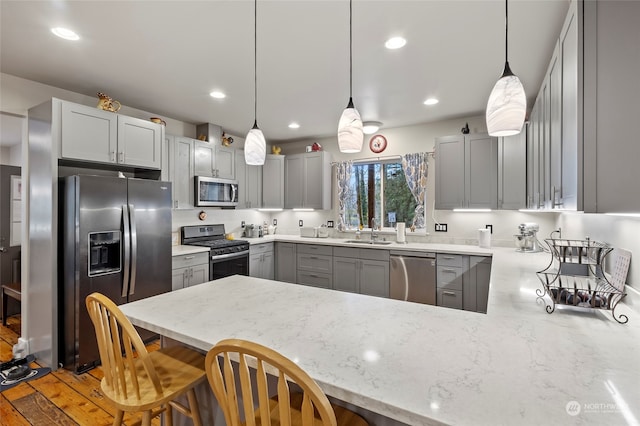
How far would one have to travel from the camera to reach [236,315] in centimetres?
146

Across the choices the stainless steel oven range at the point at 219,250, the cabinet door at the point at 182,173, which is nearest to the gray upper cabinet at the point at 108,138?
the cabinet door at the point at 182,173

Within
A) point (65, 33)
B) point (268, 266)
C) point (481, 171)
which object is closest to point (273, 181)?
point (268, 266)

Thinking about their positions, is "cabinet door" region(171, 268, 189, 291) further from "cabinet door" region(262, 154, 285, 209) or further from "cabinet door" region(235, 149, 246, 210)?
"cabinet door" region(262, 154, 285, 209)

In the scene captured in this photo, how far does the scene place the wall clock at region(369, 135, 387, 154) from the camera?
4.77 metres

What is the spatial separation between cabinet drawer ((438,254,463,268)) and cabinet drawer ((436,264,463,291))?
0.05m

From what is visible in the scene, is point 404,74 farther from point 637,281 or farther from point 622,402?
point 622,402

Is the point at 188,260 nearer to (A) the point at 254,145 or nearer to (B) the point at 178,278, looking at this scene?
(B) the point at 178,278

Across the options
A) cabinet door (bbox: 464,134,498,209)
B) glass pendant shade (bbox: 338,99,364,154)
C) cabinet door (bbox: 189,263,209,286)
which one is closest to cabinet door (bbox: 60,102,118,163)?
cabinet door (bbox: 189,263,209,286)

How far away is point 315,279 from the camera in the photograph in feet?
15.6

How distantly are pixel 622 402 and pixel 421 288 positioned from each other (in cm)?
320

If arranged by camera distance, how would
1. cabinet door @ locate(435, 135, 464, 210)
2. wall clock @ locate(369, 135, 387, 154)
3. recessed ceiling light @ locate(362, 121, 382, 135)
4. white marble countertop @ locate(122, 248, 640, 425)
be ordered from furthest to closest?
wall clock @ locate(369, 135, 387, 154) → recessed ceiling light @ locate(362, 121, 382, 135) → cabinet door @ locate(435, 135, 464, 210) → white marble countertop @ locate(122, 248, 640, 425)

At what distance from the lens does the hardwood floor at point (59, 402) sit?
209 centimetres

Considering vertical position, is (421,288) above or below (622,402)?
below

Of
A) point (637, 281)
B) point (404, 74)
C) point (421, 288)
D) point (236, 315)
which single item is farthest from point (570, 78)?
point (421, 288)
